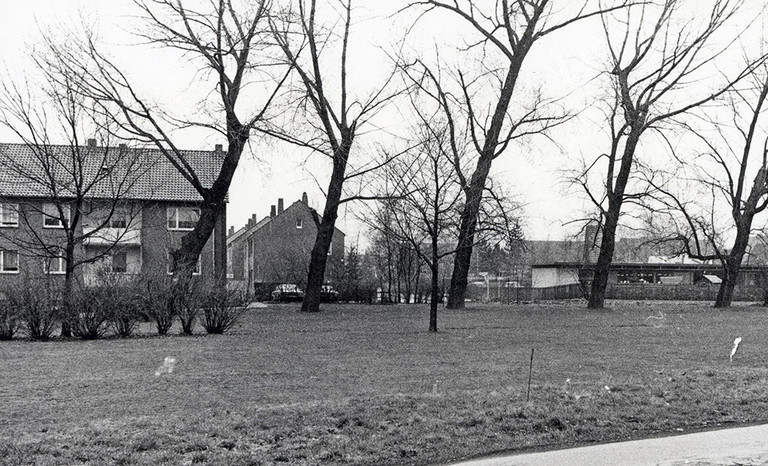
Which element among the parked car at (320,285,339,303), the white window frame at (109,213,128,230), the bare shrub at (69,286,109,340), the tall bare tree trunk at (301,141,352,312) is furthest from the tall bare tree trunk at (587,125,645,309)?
the bare shrub at (69,286,109,340)

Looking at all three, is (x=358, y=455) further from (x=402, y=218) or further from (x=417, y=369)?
(x=402, y=218)

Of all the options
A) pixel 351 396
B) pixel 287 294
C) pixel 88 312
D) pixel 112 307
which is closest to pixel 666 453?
pixel 351 396

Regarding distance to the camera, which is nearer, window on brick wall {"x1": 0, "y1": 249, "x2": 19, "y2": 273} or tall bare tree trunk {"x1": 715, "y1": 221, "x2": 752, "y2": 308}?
tall bare tree trunk {"x1": 715, "y1": 221, "x2": 752, "y2": 308}

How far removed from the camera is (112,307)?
21.1 metres

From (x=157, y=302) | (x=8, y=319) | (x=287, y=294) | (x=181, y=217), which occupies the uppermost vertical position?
(x=181, y=217)

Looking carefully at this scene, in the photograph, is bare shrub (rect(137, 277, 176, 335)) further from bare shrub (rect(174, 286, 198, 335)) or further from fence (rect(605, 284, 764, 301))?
fence (rect(605, 284, 764, 301))

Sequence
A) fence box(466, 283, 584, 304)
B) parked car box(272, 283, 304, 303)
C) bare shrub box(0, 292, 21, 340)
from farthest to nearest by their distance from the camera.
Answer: fence box(466, 283, 584, 304) → parked car box(272, 283, 304, 303) → bare shrub box(0, 292, 21, 340)

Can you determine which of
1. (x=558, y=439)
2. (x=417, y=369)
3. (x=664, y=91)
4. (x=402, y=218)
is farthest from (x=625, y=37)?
(x=558, y=439)

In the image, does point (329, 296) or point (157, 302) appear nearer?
point (157, 302)

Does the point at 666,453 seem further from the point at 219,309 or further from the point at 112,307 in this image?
the point at 112,307

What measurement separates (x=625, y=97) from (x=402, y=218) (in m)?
14.9

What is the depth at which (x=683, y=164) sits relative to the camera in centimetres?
3916

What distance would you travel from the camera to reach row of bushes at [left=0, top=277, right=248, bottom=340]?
20.5 metres

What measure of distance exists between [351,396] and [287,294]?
153ft
